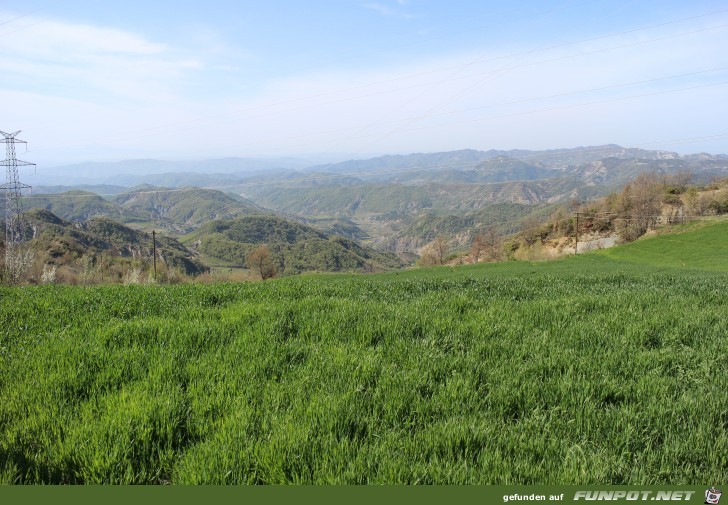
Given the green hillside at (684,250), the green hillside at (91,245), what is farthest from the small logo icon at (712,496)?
the green hillside at (91,245)

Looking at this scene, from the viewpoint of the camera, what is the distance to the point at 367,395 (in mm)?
3633

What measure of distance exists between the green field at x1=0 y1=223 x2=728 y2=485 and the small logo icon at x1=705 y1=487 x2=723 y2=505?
0.46ft

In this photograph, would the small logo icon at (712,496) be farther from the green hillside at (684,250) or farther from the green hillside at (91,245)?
the green hillside at (91,245)

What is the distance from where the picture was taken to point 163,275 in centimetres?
7238

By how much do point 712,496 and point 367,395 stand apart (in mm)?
2327

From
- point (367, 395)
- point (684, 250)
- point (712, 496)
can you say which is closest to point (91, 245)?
point (684, 250)

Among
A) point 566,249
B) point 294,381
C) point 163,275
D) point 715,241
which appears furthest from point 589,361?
point 566,249

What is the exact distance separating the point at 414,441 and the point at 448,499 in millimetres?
532

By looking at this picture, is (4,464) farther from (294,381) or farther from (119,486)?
(294,381)

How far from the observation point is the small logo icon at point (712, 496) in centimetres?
247

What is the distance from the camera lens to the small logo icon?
8.11ft

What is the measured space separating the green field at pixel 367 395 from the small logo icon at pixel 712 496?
0.14 m

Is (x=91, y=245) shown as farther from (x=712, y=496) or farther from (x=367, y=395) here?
(x=712, y=496)

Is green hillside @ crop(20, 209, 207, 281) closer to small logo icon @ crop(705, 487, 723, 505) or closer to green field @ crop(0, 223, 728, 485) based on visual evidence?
green field @ crop(0, 223, 728, 485)
